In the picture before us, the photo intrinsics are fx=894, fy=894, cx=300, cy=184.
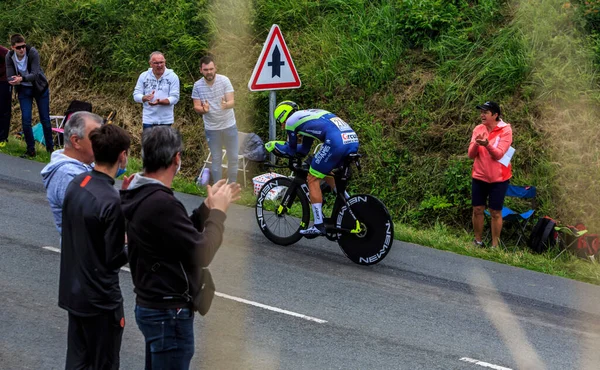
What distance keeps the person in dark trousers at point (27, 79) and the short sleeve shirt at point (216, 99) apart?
3715mm

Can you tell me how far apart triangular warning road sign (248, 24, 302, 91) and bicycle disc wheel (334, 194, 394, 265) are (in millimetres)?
3562

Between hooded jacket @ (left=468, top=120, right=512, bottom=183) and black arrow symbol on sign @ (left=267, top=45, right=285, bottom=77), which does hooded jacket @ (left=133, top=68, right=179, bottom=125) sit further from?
hooded jacket @ (left=468, top=120, right=512, bottom=183)

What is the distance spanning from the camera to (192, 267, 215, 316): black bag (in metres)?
4.84

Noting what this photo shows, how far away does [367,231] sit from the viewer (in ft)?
33.9

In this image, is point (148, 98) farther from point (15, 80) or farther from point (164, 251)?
point (164, 251)

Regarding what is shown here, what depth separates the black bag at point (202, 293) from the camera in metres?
4.84

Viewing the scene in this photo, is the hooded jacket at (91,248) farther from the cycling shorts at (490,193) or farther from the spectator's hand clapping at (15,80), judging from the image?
the spectator's hand clapping at (15,80)

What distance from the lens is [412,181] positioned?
13.5 metres

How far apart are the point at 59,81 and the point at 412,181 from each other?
947cm

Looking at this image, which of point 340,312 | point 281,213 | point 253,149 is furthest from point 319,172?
point 253,149

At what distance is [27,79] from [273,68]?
190 inches

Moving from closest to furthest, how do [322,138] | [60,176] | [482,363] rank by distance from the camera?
1. [60,176]
2. [482,363]
3. [322,138]

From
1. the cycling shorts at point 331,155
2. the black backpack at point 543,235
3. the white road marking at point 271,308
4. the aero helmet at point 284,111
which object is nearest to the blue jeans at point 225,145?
the aero helmet at point 284,111

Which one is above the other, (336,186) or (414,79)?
(414,79)
